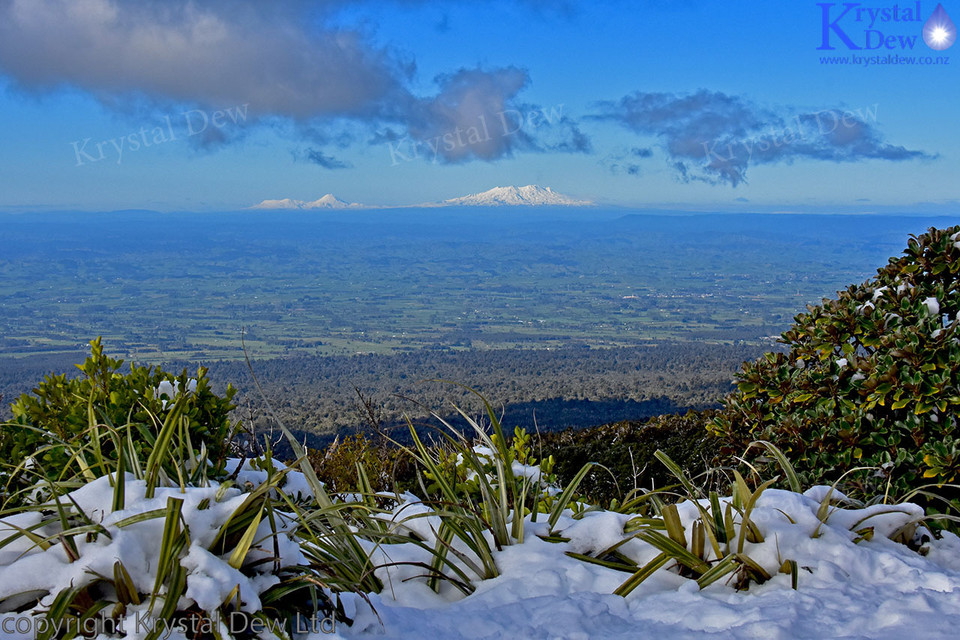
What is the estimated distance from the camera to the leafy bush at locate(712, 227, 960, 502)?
3215 millimetres

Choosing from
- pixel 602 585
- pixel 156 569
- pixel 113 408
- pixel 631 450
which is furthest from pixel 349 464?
pixel 156 569

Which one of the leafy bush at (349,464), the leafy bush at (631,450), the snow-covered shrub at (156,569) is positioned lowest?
the leafy bush at (631,450)

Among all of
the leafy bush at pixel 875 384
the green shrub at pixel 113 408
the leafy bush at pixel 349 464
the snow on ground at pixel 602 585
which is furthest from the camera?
the leafy bush at pixel 349 464

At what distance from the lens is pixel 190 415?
3088 mm

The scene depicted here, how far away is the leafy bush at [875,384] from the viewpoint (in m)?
3.21

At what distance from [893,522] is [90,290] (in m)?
126

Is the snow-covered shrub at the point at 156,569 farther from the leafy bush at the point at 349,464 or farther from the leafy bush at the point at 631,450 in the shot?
the leafy bush at the point at 631,450

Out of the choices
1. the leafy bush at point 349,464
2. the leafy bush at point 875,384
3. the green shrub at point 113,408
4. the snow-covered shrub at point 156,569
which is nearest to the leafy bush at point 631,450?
the leafy bush at point 349,464

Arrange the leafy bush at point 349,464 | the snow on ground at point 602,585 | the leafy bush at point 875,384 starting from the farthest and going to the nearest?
the leafy bush at point 349,464 < the leafy bush at point 875,384 < the snow on ground at point 602,585

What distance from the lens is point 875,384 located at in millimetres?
3301

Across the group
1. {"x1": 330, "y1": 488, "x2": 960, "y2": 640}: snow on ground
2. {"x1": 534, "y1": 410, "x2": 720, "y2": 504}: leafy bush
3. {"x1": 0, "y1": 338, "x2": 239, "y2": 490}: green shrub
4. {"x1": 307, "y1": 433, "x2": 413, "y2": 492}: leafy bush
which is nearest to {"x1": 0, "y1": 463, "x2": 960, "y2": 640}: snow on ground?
{"x1": 330, "y1": 488, "x2": 960, "y2": 640}: snow on ground

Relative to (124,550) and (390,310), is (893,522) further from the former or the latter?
(390,310)

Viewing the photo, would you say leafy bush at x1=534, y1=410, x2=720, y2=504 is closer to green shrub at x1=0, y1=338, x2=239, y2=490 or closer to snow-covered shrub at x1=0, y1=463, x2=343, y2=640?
green shrub at x1=0, y1=338, x2=239, y2=490

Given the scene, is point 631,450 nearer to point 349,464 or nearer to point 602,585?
point 349,464
